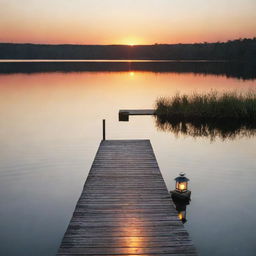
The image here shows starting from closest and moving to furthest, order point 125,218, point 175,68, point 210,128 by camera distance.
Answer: point 125,218 → point 210,128 → point 175,68

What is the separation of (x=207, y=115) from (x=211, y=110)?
0.38 m

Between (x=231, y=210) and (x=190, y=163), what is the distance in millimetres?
3704

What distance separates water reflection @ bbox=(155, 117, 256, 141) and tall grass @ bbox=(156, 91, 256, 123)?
638 millimetres

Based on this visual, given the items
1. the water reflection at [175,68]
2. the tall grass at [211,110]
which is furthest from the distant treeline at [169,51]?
the tall grass at [211,110]

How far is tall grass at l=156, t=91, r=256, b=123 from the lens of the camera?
18.3m

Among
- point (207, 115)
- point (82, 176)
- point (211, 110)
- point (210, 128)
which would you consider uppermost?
point (211, 110)

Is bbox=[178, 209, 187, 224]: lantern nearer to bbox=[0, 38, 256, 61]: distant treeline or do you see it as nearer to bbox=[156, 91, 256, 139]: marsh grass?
bbox=[156, 91, 256, 139]: marsh grass

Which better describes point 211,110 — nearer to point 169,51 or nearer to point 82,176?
point 82,176

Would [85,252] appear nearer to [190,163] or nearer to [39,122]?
[190,163]

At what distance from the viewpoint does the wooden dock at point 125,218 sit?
4703 mm

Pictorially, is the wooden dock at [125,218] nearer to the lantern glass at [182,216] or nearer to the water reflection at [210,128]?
the lantern glass at [182,216]

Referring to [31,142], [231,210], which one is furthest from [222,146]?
[31,142]

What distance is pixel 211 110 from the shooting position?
18609 mm

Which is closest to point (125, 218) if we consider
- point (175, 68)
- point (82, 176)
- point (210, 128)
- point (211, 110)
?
point (82, 176)
